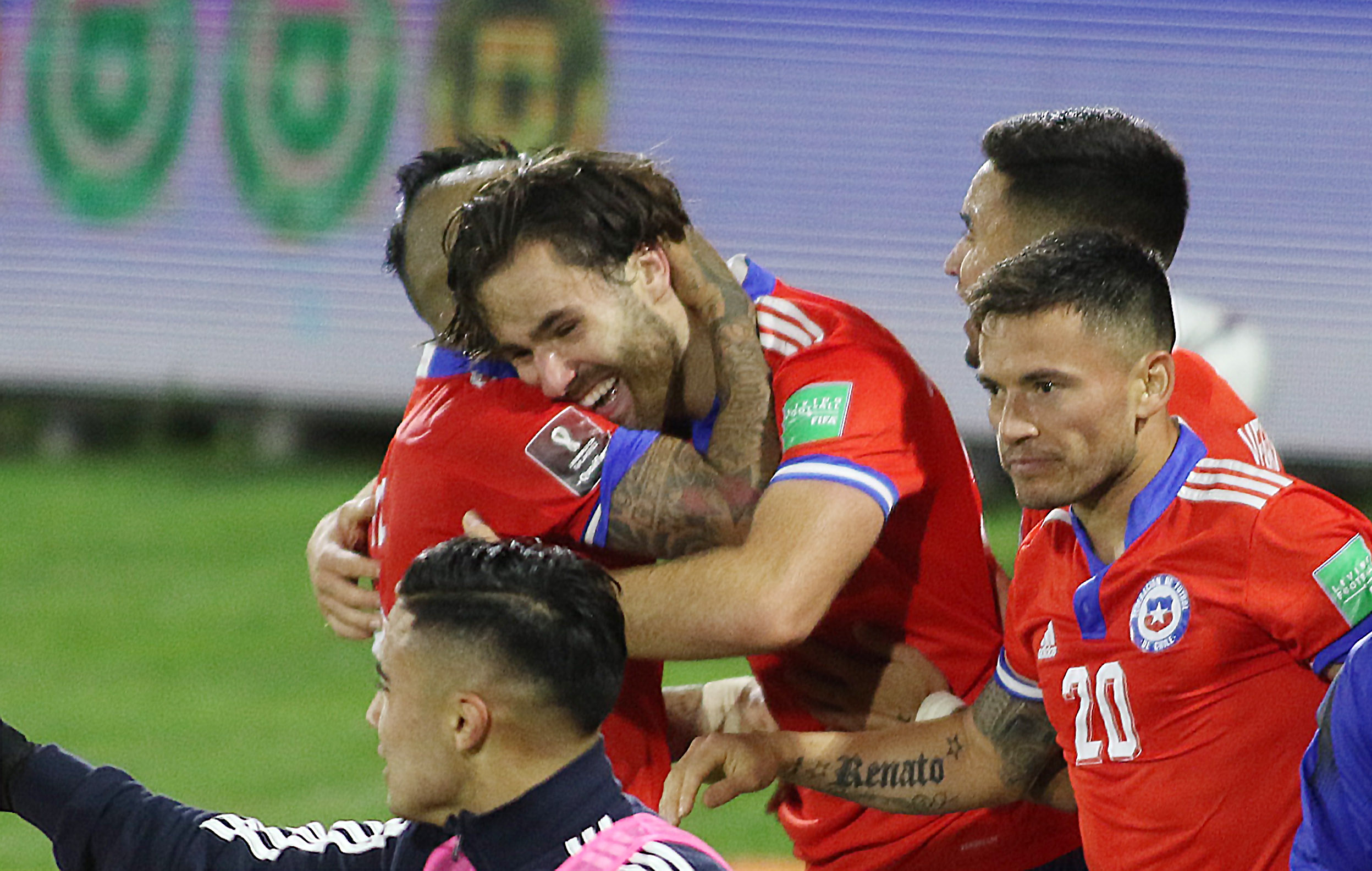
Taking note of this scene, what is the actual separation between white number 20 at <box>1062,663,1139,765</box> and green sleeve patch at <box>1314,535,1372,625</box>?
1.10 ft

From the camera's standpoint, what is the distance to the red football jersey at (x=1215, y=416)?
2.90 meters

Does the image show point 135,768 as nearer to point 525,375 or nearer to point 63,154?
point 525,375

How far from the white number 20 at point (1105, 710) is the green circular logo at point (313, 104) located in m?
9.70

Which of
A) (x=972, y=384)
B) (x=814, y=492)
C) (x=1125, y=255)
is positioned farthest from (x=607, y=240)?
(x=972, y=384)

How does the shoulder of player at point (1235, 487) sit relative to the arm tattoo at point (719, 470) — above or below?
above

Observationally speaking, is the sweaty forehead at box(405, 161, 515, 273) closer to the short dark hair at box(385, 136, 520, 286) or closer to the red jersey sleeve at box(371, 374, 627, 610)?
the short dark hair at box(385, 136, 520, 286)

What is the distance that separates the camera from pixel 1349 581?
8.52 ft

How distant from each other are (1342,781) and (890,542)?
4.08 ft

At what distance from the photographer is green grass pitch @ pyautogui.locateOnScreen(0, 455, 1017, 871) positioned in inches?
276

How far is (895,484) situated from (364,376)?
9.38 m

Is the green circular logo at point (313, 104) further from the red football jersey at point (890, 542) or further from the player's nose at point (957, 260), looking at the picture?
the red football jersey at point (890, 542)

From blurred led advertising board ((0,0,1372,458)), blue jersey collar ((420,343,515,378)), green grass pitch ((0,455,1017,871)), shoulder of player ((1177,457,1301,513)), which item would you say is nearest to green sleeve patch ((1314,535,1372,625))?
shoulder of player ((1177,457,1301,513))

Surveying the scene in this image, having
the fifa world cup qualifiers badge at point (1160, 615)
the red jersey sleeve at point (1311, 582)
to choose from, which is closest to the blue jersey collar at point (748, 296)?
the fifa world cup qualifiers badge at point (1160, 615)

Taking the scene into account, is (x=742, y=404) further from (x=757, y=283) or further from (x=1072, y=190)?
(x=1072, y=190)
